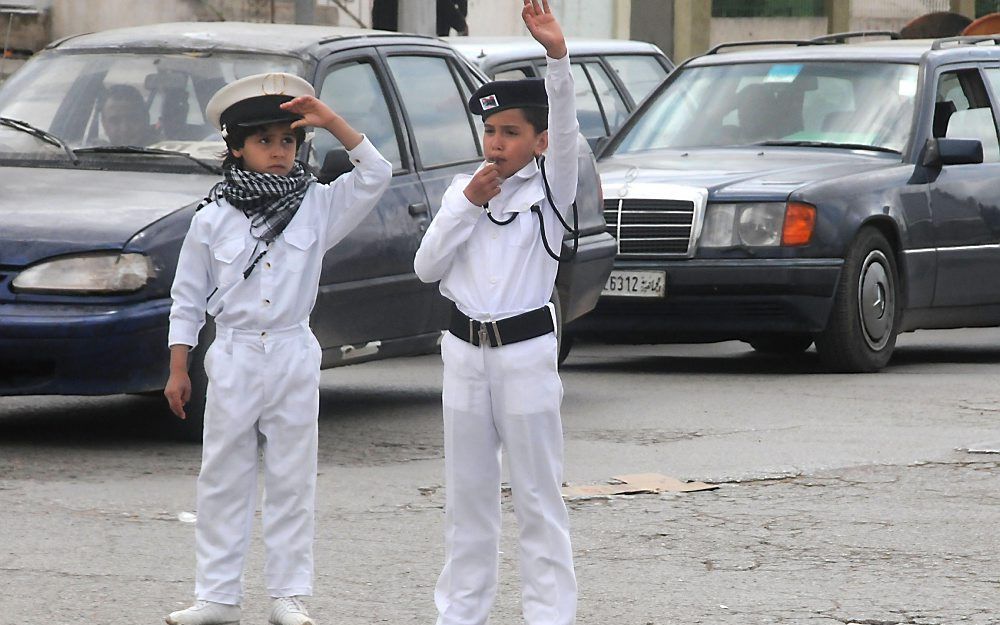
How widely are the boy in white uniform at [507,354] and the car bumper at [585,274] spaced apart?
4662 millimetres

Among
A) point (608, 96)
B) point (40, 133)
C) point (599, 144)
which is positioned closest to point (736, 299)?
point (599, 144)

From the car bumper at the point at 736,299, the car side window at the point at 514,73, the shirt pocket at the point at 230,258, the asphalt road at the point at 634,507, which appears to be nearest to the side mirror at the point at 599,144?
the car side window at the point at 514,73

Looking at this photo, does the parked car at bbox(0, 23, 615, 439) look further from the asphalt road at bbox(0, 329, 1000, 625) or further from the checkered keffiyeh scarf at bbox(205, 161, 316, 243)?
the checkered keffiyeh scarf at bbox(205, 161, 316, 243)

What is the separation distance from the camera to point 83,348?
7.72 meters

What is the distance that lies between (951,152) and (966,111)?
0.89 meters

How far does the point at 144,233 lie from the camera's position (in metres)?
7.83

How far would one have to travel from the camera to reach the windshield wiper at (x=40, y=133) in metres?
8.77

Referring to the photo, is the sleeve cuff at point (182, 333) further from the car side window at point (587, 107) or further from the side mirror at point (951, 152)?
the car side window at point (587, 107)

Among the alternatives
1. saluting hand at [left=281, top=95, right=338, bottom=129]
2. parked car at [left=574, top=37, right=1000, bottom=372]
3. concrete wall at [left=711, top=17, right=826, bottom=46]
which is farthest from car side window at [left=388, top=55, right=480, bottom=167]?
concrete wall at [left=711, top=17, right=826, bottom=46]

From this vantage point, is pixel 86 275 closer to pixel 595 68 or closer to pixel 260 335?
pixel 260 335

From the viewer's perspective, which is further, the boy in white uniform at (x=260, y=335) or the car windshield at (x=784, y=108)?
the car windshield at (x=784, y=108)

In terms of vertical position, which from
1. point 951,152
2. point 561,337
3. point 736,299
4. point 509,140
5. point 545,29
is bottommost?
point 561,337

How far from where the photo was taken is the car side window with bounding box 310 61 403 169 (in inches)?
360

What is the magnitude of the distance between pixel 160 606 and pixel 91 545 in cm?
84
